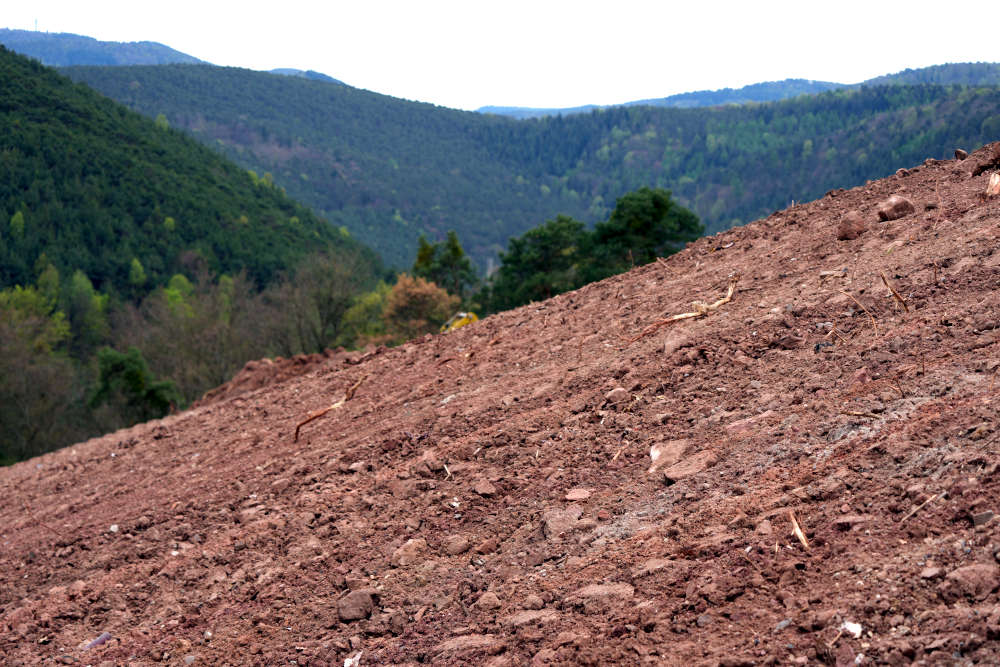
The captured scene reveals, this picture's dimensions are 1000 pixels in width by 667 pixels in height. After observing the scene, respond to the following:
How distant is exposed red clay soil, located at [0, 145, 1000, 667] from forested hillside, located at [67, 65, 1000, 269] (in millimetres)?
106289

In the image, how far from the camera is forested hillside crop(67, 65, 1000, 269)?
4906 inches

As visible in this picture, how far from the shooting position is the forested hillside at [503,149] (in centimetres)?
12462

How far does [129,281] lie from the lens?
6012 centimetres

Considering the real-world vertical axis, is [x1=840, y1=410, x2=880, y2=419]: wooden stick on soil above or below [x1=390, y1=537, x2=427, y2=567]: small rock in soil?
above

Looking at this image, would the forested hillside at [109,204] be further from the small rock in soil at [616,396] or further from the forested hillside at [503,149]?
the small rock in soil at [616,396]

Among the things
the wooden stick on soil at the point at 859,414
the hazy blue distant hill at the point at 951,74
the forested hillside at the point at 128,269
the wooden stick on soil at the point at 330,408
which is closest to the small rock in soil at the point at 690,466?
the wooden stick on soil at the point at 859,414

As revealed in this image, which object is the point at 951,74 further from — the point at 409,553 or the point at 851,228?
the point at 409,553

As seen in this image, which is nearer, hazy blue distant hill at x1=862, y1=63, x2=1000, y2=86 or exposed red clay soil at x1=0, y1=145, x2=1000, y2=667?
exposed red clay soil at x1=0, y1=145, x2=1000, y2=667

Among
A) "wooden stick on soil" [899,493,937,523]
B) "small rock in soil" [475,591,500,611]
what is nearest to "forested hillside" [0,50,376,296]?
"small rock in soil" [475,591,500,611]

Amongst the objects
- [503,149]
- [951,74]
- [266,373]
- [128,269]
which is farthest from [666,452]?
[951,74]

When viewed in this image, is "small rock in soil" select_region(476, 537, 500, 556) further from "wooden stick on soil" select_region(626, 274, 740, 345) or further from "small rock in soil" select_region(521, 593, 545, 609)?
"wooden stick on soil" select_region(626, 274, 740, 345)

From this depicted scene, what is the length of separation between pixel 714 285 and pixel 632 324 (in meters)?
0.59

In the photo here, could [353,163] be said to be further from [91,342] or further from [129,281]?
[91,342]

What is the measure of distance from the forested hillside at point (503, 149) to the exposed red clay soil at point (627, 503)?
106289 millimetres
